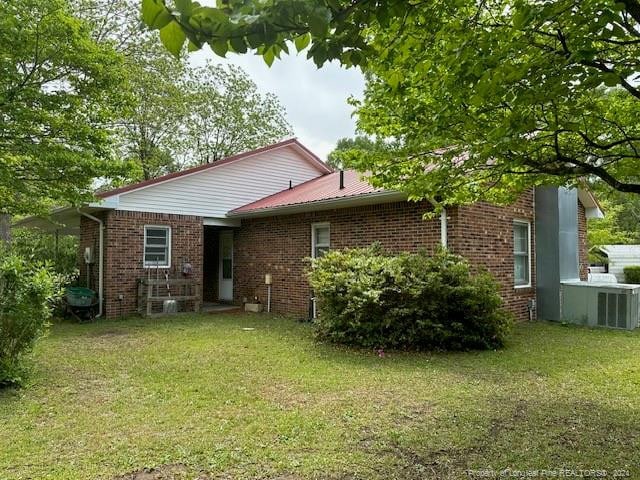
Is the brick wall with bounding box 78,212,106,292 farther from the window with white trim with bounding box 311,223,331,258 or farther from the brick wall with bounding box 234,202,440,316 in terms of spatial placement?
the window with white trim with bounding box 311,223,331,258

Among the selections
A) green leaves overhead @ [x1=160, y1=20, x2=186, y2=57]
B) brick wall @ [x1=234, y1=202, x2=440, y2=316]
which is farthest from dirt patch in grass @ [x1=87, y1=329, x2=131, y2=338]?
green leaves overhead @ [x1=160, y1=20, x2=186, y2=57]

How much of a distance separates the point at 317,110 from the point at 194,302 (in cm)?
1280

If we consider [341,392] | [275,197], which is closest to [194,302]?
[275,197]

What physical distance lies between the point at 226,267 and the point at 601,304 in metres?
10.8

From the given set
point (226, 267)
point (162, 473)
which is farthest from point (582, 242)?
point (162, 473)

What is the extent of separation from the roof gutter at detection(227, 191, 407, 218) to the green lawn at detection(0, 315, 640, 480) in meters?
3.54

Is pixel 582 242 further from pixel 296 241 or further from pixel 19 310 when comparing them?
pixel 19 310

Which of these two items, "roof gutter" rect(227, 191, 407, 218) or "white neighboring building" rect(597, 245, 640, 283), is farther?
"white neighboring building" rect(597, 245, 640, 283)

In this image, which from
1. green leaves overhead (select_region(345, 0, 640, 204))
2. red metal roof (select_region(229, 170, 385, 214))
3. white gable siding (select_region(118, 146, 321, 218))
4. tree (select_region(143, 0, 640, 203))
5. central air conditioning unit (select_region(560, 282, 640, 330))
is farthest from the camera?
white gable siding (select_region(118, 146, 321, 218))

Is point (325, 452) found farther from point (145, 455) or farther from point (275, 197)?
point (275, 197)

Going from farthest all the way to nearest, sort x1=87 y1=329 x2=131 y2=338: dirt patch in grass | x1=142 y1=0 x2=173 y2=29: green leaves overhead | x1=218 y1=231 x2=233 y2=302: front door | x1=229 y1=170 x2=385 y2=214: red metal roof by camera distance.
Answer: x1=218 y1=231 x2=233 y2=302: front door, x1=229 y1=170 x2=385 y2=214: red metal roof, x1=87 y1=329 x2=131 y2=338: dirt patch in grass, x1=142 y1=0 x2=173 y2=29: green leaves overhead

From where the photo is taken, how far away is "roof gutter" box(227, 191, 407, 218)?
31.6ft

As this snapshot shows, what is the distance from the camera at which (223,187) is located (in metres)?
14.3

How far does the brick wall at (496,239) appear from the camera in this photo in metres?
9.41
